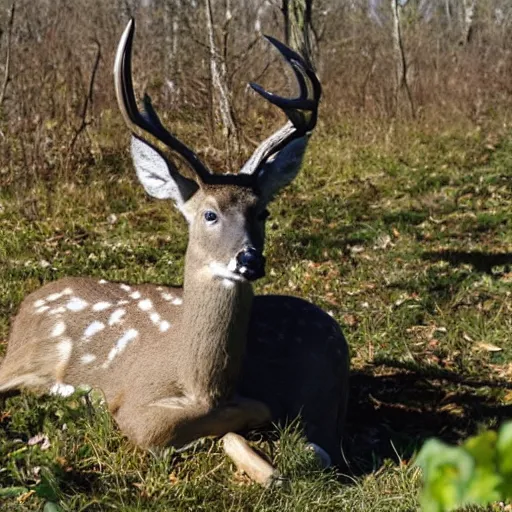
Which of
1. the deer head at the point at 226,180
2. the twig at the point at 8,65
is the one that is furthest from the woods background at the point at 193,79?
the deer head at the point at 226,180

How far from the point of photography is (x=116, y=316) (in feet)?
11.6

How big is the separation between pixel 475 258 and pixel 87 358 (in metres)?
3.03

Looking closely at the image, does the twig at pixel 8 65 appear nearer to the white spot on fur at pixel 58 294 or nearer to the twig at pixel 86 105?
the twig at pixel 86 105

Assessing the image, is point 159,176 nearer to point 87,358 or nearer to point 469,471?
point 87,358

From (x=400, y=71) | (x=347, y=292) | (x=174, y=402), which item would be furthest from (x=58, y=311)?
(x=400, y=71)

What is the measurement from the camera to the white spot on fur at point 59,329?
3566 mm

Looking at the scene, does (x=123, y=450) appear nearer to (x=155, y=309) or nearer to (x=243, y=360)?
(x=243, y=360)

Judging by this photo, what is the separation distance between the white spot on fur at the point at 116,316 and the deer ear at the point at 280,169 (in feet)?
2.69

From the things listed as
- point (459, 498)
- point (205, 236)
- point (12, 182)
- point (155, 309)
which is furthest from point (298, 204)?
point (459, 498)

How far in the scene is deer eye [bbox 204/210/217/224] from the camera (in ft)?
9.68

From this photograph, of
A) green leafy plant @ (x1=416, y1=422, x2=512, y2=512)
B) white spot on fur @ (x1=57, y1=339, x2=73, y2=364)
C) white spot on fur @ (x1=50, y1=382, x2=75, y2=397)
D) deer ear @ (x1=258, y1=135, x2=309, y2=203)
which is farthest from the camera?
white spot on fur @ (x1=57, y1=339, x2=73, y2=364)

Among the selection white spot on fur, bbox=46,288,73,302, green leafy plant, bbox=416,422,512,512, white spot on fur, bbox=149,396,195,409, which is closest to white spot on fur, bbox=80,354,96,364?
white spot on fur, bbox=46,288,73,302

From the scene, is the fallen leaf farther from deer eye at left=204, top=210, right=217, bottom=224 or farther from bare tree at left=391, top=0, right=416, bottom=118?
bare tree at left=391, top=0, right=416, bottom=118

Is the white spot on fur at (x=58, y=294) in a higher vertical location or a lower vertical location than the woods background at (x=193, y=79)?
lower
